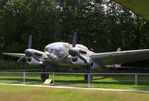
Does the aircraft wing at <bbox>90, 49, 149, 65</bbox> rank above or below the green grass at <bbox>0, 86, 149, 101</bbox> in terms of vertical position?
above

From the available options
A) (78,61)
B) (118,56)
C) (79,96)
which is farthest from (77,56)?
(79,96)

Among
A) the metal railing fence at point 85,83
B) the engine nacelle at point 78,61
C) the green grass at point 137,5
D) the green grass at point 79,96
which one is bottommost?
the green grass at point 79,96

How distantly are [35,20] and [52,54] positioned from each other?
27153 mm

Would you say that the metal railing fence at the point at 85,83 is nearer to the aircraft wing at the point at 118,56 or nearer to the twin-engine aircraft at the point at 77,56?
the twin-engine aircraft at the point at 77,56

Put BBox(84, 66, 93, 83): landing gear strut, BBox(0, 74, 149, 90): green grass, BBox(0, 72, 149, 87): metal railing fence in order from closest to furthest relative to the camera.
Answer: BBox(84, 66, 93, 83): landing gear strut
BBox(0, 74, 149, 90): green grass
BBox(0, 72, 149, 87): metal railing fence

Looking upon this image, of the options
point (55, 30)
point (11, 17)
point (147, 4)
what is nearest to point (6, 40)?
point (11, 17)

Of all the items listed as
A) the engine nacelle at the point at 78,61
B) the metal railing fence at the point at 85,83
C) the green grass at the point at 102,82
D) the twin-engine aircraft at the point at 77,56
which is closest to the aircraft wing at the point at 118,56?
the twin-engine aircraft at the point at 77,56

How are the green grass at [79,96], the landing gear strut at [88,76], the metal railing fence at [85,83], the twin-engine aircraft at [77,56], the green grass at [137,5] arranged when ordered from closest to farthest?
1. the green grass at [137,5]
2. the green grass at [79,96]
3. the landing gear strut at [88,76]
4. the metal railing fence at [85,83]
5. the twin-engine aircraft at [77,56]

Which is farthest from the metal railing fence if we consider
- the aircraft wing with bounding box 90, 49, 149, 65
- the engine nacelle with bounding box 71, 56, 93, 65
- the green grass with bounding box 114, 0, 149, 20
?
the green grass with bounding box 114, 0, 149, 20

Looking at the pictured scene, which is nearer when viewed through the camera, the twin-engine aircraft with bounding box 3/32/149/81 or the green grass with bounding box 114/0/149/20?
the green grass with bounding box 114/0/149/20

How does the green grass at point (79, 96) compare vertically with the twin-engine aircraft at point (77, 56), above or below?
below

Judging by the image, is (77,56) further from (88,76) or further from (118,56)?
(88,76)

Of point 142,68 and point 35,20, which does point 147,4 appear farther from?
point 35,20

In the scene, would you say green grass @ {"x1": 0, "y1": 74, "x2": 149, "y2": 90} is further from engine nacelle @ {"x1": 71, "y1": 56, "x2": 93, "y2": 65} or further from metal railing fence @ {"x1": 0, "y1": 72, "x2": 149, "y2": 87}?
engine nacelle @ {"x1": 71, "y1": 56, "x2": 93, "y2": 65}
